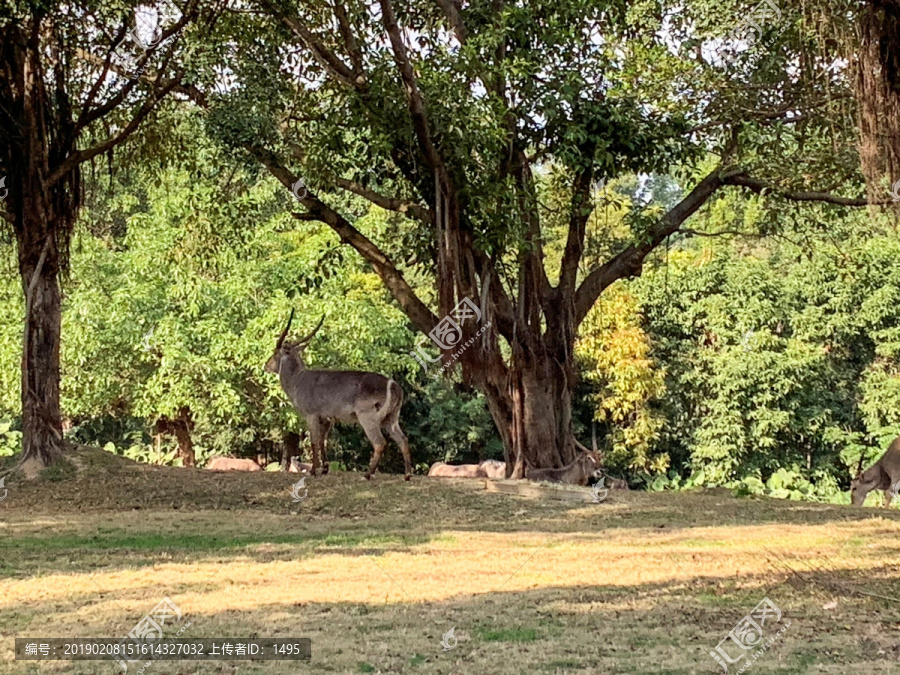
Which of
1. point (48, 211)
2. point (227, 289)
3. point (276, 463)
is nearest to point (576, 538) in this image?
point (48, 211)

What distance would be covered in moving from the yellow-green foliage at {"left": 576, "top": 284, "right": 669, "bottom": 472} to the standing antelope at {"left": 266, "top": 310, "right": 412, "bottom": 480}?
60.2ft

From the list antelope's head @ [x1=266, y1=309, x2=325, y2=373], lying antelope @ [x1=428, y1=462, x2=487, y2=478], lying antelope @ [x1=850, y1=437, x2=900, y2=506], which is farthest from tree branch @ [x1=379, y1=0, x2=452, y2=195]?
lying antelope @ [x1=428, y1=462, x2=487, y2=478]

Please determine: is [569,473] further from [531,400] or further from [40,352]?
[40,352]

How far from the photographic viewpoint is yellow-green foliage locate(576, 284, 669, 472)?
3300 cm

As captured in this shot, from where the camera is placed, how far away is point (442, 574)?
8.13 m

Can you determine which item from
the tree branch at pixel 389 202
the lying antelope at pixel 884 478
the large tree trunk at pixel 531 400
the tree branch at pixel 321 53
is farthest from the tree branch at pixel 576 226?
the lying antelope at pixel 884 478

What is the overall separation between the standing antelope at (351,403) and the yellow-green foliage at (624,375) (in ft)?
60.2

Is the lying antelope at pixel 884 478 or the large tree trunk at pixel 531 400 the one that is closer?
the large tree trunk at pixel 531 400

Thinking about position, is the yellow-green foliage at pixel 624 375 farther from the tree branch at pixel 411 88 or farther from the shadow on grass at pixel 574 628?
the shadow on grass at pixel 574 628

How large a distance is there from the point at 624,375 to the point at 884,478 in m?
15.4

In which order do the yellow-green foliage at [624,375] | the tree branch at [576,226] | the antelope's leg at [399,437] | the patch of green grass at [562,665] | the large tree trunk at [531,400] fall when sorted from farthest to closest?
the yellow-green foliage at [624,375]
the large tree trunk at [531,400]
the tree branch at [576,226]
the antelope's leg at [399,437]
the patch of green grass at [562,665]

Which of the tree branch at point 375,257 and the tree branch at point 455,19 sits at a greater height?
the tree branch at point 455,19

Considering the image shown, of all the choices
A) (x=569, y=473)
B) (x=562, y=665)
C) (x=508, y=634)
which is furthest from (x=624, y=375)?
(x=562, y=665)

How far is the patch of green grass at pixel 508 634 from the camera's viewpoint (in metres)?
6.06
